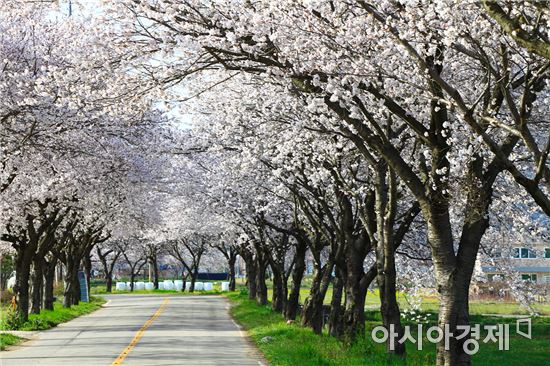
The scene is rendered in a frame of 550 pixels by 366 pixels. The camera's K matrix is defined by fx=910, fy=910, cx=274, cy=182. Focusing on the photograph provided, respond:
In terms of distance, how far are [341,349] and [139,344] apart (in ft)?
23.1

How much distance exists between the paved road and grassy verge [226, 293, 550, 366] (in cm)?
71

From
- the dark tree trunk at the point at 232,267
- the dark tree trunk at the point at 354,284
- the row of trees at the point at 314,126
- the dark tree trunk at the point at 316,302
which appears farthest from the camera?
the dark tree trunk at the point at 232,267

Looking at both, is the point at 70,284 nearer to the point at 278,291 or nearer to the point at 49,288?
the point at 49,288

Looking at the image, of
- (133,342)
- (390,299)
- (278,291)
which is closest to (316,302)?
(133,342)

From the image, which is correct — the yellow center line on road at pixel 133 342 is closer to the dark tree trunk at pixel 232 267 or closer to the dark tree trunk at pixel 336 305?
the dark tree trunk at pixel 336 305

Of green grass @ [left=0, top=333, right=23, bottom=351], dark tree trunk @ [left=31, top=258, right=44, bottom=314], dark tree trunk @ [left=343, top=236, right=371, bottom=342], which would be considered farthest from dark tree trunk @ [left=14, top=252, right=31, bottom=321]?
dark tree trunk @ [left=343, top=236, right=371, bottom=342]

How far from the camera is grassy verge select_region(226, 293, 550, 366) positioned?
738 inches

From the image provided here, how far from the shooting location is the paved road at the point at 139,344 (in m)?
20.2

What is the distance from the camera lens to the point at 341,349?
66.6 feet

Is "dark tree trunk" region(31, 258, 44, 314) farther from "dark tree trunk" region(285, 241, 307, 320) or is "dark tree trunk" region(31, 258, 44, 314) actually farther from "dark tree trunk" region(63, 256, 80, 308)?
"dark tree trunk" region(285, 241, 307, 320)

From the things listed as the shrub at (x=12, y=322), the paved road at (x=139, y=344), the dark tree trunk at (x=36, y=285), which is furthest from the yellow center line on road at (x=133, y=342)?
the dark tree trunk at (x=36, y=285)

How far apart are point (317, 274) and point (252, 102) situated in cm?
932

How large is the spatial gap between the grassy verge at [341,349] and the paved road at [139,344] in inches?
28.0

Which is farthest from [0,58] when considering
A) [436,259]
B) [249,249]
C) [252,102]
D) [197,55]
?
[249,249]
